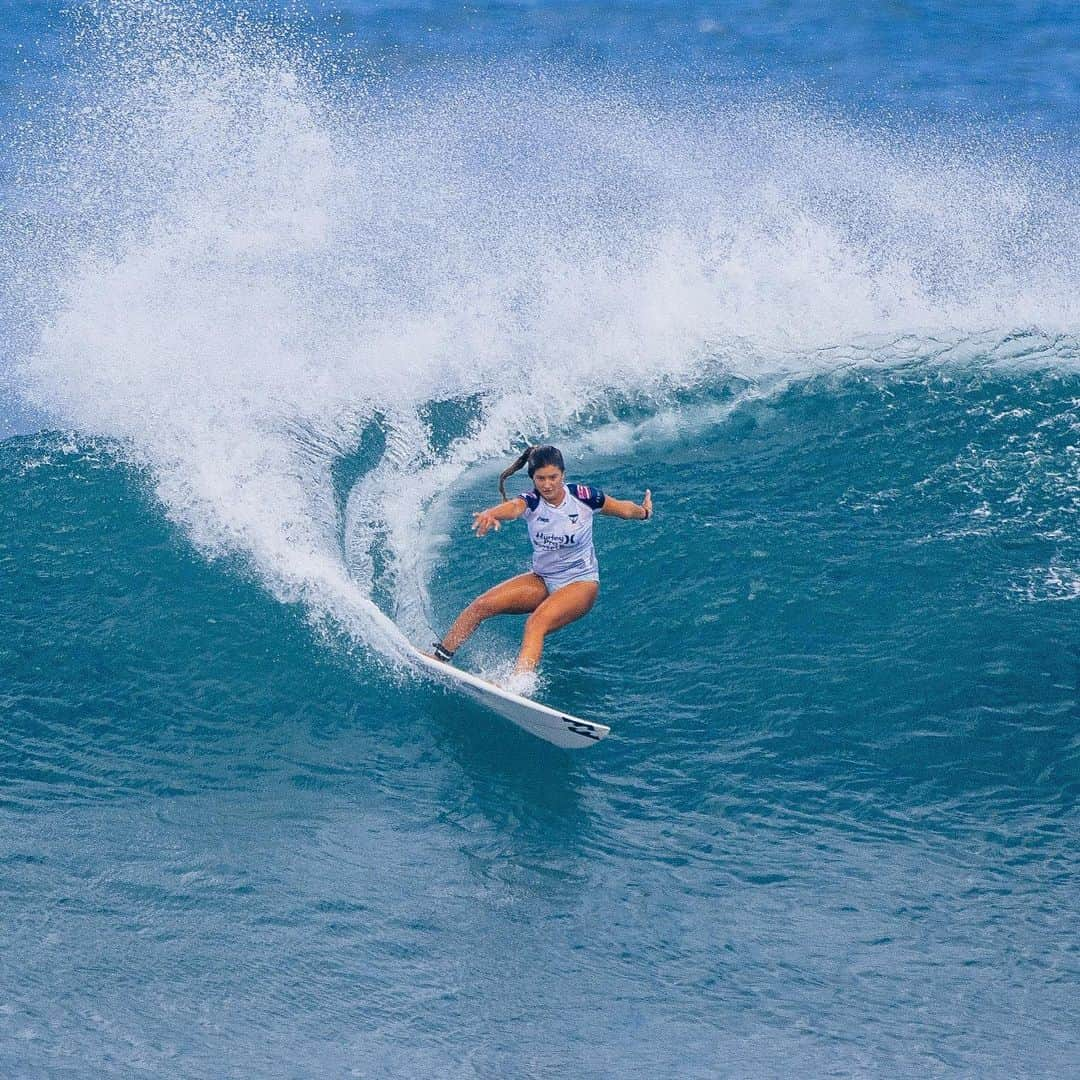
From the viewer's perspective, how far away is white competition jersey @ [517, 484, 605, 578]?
372 inches

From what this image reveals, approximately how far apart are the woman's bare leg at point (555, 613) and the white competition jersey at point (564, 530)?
113mm

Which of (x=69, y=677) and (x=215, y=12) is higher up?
(x=215, y=12)

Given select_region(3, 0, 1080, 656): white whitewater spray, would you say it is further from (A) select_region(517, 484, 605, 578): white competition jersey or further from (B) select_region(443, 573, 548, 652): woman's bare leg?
(A) select_region(517, 484, 605, 578): white competition jersey

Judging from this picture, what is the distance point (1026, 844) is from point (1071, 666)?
1.89 m

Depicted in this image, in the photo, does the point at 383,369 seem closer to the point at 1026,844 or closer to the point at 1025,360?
the point at 1025,360

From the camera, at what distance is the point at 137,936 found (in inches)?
300

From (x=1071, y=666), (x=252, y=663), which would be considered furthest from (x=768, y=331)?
(x=252, y=663)

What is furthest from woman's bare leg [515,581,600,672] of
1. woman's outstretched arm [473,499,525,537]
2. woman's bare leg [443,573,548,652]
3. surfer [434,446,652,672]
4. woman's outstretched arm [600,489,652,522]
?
woman's outstretched arm [473,499,525,537]

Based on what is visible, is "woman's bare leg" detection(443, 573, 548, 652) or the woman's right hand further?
"woman's bare leg" detection(443, 573, 548, 652)

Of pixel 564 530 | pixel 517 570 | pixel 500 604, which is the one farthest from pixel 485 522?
pixel 517 570

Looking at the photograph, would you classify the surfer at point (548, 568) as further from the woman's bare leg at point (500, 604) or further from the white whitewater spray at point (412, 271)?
the white whitewater spray at point (412, 271)

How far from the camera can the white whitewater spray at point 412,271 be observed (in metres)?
12.8

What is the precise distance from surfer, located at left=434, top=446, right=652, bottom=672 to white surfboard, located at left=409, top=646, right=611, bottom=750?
0.90 ft

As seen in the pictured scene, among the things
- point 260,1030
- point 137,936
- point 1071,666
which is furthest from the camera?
point 1071,666
